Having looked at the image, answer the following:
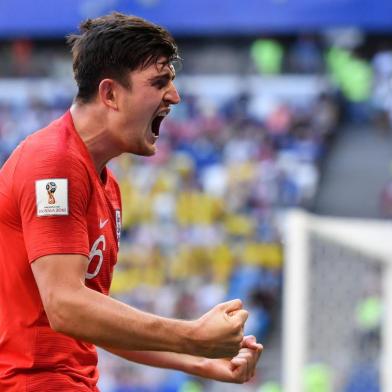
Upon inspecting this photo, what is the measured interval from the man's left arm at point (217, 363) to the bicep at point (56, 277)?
331 millimetres

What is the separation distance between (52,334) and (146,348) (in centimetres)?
31

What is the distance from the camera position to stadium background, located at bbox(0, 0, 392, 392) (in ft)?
36.7

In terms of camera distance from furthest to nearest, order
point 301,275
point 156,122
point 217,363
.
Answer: point 301,275 < point 217,363 < point 156,122

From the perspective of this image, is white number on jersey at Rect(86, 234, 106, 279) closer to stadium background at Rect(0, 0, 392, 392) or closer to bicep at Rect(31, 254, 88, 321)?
bicep at Rect(31, 254, 88, 321)

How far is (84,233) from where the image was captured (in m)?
2.19

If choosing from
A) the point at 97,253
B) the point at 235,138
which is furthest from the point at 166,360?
the point at 235,138

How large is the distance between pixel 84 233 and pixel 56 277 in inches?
5.2

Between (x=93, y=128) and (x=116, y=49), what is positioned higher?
(x=116, y=49)

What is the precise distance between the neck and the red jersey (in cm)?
2

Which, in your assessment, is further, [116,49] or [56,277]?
[116,49]

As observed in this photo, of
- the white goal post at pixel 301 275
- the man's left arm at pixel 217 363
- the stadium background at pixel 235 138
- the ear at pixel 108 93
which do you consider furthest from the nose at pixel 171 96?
the stadium background at pixel 235 138

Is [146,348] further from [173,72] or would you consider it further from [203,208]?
[203,208]

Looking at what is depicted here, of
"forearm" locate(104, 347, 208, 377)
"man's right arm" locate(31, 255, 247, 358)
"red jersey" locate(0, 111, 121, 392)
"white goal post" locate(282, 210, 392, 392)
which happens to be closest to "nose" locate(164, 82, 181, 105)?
"red jersey" locate(0, 111, 121, 392)

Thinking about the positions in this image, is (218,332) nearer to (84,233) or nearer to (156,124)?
(84,233)
